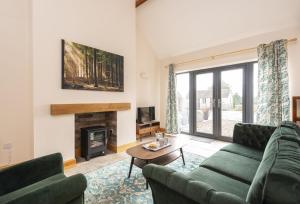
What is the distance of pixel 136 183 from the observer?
2.22m

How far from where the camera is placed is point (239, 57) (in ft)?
12.4

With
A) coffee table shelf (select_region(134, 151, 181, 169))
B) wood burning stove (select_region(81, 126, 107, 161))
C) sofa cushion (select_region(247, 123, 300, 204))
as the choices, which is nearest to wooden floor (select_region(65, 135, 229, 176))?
wood burning stove (select_region(81, 126, 107, 161))

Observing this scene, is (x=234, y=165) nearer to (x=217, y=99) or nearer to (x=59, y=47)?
(x=217, y=99)

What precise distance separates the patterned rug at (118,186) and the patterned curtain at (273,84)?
6.10 feet

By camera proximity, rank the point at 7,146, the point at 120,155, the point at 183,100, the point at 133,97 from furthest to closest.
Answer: the point at 183,100, the point at 133,97, the point at 120,155, the point at 7,146

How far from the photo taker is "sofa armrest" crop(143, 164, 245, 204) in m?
0.90

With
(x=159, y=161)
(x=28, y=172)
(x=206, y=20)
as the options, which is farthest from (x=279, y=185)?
(x=206, y=20)

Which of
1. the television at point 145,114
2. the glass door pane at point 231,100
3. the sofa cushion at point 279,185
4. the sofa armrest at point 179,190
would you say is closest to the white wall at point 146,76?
the television at point 145,114

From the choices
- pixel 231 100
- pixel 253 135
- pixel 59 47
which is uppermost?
pixel 59 47

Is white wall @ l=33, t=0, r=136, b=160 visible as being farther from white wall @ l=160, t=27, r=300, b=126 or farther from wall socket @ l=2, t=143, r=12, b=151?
white wall @ l=160, t=27, r=300, b=126

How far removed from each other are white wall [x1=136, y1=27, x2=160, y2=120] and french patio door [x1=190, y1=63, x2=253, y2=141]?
1273mm

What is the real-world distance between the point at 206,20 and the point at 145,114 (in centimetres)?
296

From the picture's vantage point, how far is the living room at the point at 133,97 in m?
1.44

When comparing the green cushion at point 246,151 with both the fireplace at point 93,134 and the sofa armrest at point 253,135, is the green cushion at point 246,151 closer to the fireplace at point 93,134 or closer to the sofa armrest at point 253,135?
the sofa armrest at point 253,135
